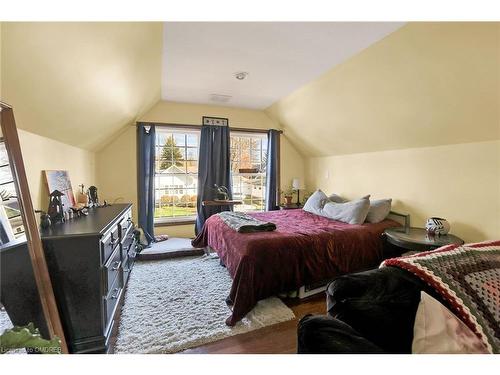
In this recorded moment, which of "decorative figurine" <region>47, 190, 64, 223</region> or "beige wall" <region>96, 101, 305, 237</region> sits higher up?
"beige wall" <region>96, 101, 305, 237</region>

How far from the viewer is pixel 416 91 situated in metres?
2.14

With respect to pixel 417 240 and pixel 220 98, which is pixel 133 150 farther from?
pixel 417 240

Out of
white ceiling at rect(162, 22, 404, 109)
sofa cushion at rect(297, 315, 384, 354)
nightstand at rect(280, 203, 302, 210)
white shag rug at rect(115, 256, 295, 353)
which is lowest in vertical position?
white shag rug at rect(115, 256, 295, 353)

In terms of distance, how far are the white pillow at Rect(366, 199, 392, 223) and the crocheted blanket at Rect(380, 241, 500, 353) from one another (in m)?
1.53

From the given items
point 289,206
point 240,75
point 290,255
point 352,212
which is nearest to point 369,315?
point 290,255

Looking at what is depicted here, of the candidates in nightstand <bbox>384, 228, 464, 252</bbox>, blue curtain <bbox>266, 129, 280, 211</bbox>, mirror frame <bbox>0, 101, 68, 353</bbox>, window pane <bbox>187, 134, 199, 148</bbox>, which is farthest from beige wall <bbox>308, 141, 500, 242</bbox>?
mirror frame <bbox>0, 101, 68, 353</bbox>

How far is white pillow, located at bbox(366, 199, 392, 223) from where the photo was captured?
2771 mm

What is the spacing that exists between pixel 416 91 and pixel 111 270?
3.04 meters

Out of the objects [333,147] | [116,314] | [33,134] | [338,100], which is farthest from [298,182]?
[33,134]

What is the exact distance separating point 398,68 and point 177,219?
3.65 metres

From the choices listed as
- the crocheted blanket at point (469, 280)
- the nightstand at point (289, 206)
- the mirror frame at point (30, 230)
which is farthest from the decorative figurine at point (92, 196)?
the crocheted blanket at point (469, 280)

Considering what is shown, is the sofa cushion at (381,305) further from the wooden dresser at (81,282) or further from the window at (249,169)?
the window at (249,169)

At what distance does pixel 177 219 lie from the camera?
4.06 m

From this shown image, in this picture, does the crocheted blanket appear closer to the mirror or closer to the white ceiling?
the white ceiling
